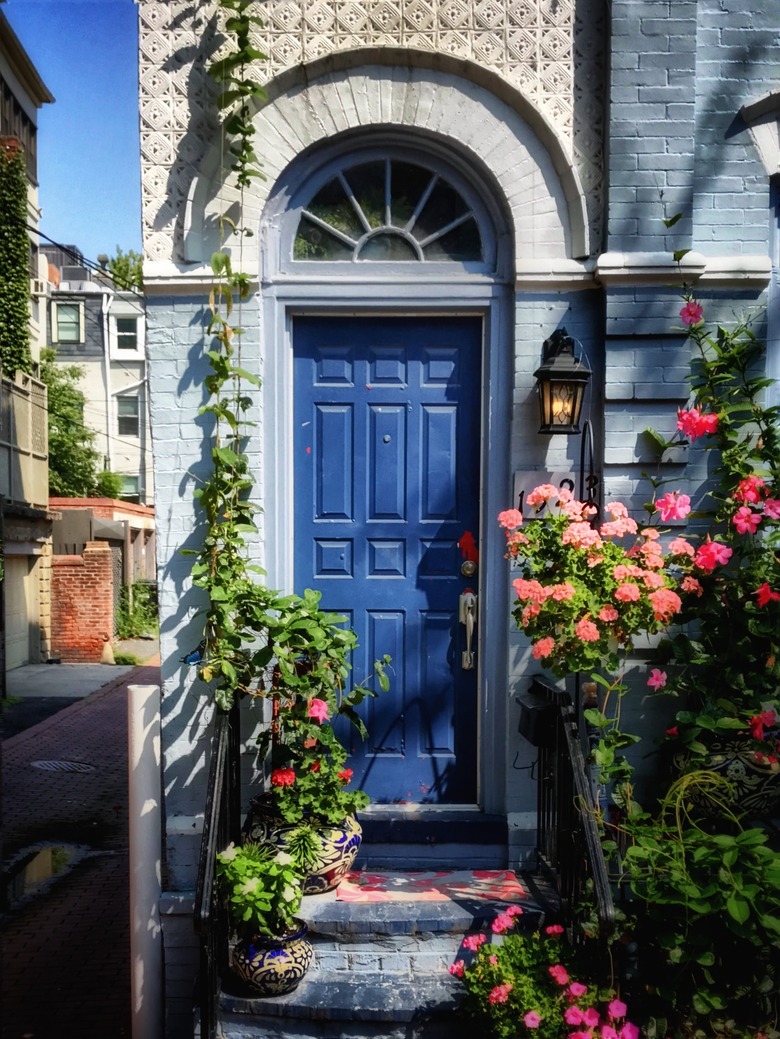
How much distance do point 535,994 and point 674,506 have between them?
1.99 meters

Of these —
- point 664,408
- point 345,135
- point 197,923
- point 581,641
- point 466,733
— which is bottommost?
point 197,923

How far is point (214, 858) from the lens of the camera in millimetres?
3488

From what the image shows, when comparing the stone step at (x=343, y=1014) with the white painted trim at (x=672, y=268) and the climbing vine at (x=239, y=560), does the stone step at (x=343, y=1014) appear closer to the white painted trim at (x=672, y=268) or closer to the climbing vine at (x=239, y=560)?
the climbing vine at (x=239, y=560)

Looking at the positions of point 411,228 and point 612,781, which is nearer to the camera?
point 612,781

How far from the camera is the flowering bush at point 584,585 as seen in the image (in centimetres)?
361

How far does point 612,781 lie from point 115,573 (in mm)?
17338

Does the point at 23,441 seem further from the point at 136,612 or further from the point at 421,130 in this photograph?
the point at 421,130

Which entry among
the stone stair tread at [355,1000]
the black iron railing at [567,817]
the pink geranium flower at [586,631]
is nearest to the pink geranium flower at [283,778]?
the stone stair tread at [355,1000]

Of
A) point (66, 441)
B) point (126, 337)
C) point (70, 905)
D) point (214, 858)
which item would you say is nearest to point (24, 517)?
point (66, 441)

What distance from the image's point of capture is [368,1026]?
3.59 m

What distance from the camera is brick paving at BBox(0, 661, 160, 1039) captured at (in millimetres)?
4750

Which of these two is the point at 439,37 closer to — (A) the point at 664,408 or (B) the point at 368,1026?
(A) the point at 664,408

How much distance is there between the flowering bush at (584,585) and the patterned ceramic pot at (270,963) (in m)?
1.52

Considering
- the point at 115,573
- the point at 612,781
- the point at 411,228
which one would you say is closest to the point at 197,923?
the point at 612,781
